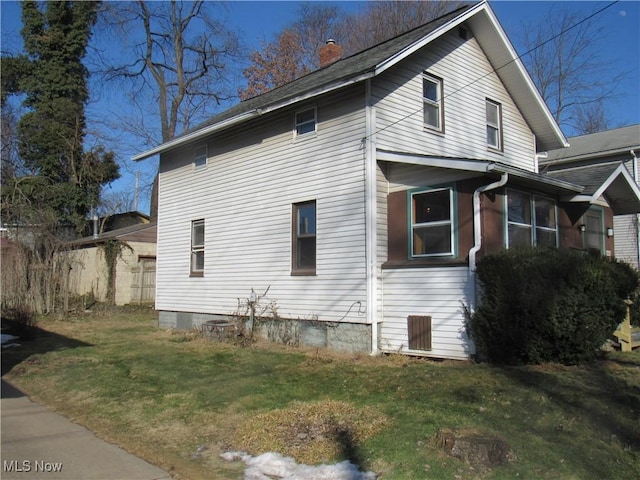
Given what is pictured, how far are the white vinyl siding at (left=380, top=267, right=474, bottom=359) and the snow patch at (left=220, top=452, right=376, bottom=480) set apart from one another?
5066 millimetres

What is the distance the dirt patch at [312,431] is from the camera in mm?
5035

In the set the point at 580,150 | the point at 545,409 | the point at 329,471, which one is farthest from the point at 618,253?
the point at 329,471

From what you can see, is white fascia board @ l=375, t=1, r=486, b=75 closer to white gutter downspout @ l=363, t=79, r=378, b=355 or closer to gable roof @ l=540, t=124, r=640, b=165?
white gutter downspout @ l=363, t=79, r=378, b=355

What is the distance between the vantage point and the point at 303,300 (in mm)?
11539

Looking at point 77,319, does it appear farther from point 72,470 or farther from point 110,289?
point 72,470

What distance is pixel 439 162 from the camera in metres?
9.58

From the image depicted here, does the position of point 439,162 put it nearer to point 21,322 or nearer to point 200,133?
point 200,133

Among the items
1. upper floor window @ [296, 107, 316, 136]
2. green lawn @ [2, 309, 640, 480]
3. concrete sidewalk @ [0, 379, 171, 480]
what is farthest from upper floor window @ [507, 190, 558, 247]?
concrete sidewalk @ [0, 379, 171, 480]

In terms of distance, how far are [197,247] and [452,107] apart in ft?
25.2

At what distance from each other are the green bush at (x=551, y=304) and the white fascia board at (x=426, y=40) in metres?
4.21

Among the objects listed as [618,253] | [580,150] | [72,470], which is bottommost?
[72,470]

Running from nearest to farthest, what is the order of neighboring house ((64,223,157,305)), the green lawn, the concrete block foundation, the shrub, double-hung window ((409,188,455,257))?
the green lawn < double-hung window ((409,188,455,257)) < the concrete block foundation < the shrub < neighboring house ((64,223,157,305))

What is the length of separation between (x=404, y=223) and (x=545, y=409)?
197 inches

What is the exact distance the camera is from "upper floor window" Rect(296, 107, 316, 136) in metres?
11.8
